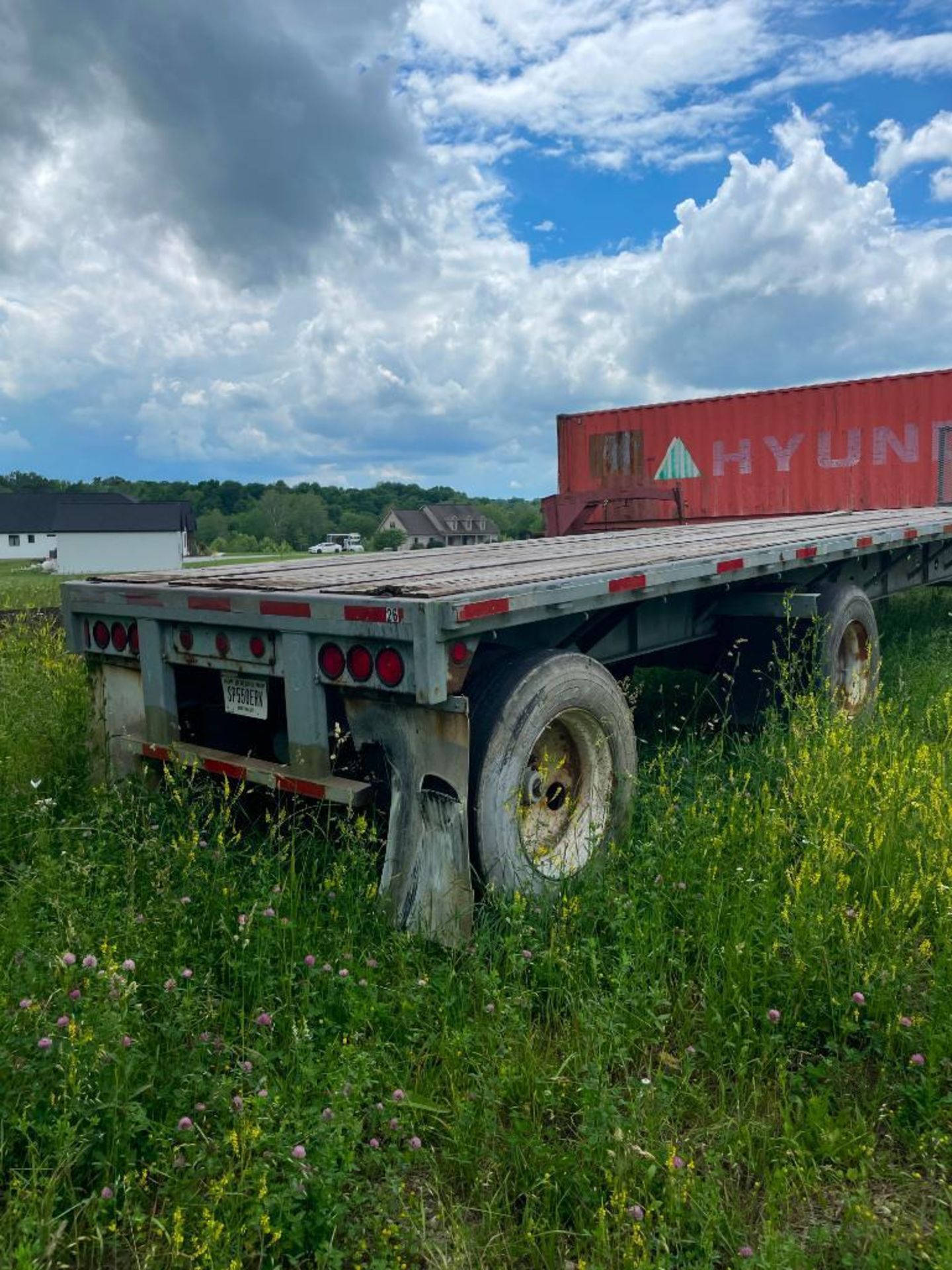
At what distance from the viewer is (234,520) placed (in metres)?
94.8

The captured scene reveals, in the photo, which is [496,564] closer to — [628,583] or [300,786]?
[628,583]

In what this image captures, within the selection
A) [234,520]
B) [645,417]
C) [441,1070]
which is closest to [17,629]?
[441,1070]

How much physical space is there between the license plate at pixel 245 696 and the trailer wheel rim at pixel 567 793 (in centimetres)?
112

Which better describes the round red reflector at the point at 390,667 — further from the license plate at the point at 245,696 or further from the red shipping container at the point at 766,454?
the red shipping container at the point at 766,454

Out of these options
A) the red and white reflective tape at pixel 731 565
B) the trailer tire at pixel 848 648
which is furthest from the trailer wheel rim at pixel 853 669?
the red and white reflective tape at pixel 731 565

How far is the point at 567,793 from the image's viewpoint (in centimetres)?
402

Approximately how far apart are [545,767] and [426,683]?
2.32 feet

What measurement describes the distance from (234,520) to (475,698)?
3738 inches

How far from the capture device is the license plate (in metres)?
3.93

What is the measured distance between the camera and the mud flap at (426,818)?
3.33 m

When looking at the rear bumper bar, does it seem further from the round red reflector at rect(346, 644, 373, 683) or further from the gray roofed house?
the gray roofed house

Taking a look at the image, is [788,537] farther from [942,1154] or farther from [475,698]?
[942,1154]

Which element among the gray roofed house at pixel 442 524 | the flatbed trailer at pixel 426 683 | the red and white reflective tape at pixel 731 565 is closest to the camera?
the flatbed trailer at pixel 426 683

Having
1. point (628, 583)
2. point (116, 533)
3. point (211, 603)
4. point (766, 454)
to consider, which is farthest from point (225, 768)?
point (116, 533)
